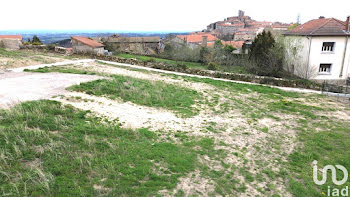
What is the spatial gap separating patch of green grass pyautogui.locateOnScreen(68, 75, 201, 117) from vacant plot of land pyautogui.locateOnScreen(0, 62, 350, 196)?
52 millimetres

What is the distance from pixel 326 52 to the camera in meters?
25.0

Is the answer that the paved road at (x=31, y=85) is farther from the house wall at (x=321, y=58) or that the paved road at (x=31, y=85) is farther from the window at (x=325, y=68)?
the window at (x=325, y=68)

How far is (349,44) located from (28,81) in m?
29.4

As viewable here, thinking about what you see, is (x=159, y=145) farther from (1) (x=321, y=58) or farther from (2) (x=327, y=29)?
(2) (x=327, y=29)

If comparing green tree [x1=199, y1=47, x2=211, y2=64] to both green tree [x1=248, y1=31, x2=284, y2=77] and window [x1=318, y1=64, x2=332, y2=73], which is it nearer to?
green tree [x1=248, y1=31, x2=284, y2=77]

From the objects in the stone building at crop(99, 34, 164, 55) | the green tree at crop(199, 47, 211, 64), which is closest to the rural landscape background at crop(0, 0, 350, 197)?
the green tree at crop(199, 47, 211, 64)

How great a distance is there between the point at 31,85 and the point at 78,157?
7195 millimetres

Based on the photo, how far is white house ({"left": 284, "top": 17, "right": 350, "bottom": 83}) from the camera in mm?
24516

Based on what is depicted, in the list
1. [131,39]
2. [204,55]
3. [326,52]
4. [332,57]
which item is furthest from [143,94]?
[131,39]

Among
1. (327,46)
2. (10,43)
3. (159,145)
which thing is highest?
(327,46)

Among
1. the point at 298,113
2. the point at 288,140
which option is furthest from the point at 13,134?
the point at 298,113

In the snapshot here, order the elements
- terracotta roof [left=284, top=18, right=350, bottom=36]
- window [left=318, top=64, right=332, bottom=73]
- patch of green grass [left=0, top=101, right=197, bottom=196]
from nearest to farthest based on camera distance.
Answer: patch of green grass [left=0, top=101, right=197, bottom=196] < terracotta roof [left=284, top=18, right=350, bottom=36] < window [left=318, top=64, right=332, bottom=73]

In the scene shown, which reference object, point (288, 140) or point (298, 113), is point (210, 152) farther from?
point (298, 113)

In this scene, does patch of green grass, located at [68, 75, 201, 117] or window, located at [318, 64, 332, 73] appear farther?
window, located at [318, 64, 332, 73]
